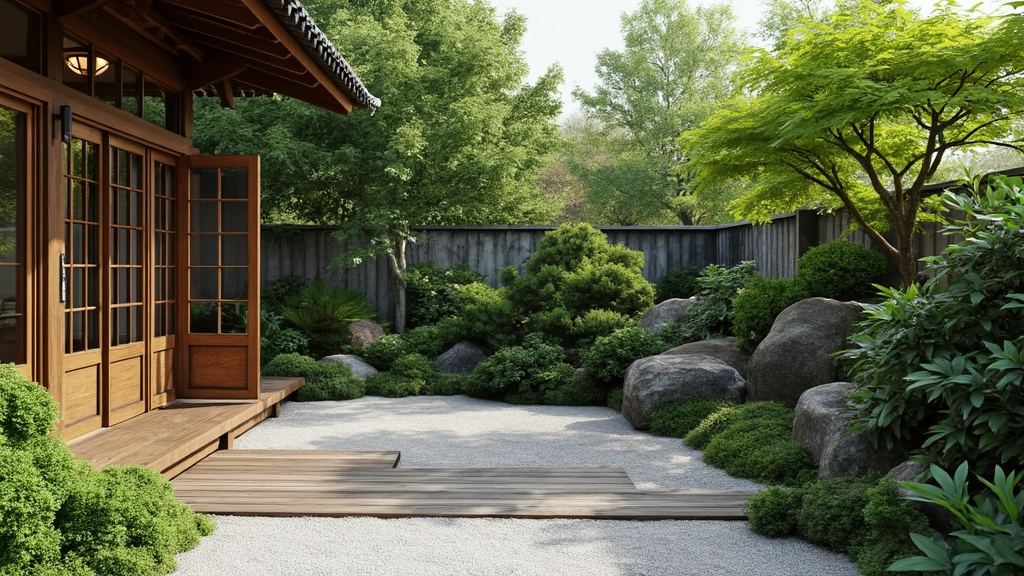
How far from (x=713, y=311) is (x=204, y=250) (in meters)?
5.64

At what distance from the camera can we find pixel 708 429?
6918 millimetres

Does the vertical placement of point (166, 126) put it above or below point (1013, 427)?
above

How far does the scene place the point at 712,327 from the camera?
1001 centimetres

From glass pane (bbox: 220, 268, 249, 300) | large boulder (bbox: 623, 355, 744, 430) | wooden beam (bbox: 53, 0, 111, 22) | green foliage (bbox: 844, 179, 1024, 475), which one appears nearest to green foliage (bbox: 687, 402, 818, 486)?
large boulder (bbox: 623, 355, 744, 430)

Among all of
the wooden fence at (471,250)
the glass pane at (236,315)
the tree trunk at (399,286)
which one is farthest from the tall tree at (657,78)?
the glass pane at (236,315)

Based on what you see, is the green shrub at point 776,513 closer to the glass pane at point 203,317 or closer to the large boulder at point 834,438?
the large boulder at point 834,438

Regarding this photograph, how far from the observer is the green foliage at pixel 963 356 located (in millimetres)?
3656

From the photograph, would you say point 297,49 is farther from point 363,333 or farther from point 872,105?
point 363,333

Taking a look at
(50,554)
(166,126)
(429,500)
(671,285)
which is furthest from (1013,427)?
(671,285)

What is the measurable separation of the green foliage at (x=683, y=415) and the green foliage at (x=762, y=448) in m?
0.24

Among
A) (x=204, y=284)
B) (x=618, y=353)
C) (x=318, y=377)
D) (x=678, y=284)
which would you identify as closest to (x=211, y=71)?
(x=204, y=284)

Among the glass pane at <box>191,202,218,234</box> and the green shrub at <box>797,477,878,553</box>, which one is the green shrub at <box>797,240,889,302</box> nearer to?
the green shrub at <box>797,477,878,553</box>

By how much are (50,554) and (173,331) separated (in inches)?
157

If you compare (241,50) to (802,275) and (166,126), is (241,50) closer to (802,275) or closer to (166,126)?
(166,126)
